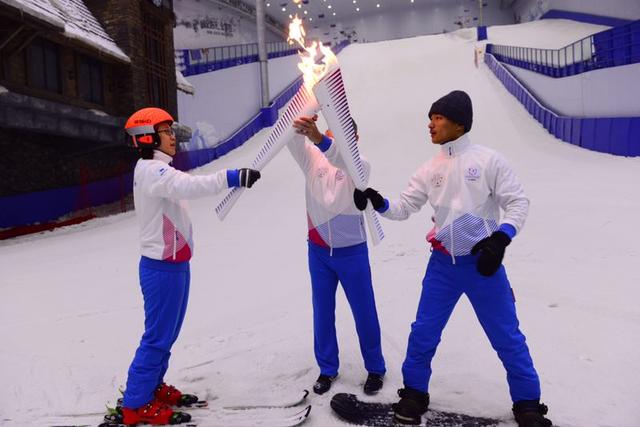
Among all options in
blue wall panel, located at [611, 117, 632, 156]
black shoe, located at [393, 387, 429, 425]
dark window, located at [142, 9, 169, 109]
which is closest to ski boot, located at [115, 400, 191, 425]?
black shoe, located at [393, 387, 429, 425]

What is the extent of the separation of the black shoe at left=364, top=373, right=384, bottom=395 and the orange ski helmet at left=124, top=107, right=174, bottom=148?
2.00 meters

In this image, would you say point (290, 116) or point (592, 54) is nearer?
point (290, 116)

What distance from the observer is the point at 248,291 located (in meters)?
5.22

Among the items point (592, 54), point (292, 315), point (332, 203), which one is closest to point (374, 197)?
point (332, 203)

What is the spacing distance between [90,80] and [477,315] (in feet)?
39.0

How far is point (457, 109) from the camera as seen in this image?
101 inches

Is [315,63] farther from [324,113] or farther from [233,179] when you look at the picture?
[233,179]

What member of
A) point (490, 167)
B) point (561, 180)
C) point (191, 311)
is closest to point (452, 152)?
point (490, 167)

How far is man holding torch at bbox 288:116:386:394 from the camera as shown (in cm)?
297

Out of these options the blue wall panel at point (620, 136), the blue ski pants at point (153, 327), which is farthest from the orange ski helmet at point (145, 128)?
the blue wall panel at point (620, 136)

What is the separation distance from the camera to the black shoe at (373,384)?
296 cm

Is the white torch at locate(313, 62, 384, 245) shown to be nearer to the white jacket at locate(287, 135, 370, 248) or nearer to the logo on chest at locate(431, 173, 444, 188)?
the white jacket at locate(287, 135, 370, 248)

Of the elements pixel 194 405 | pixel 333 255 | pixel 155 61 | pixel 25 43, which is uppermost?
pixel 155 61

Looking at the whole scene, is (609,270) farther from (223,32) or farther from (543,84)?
(223,32)
